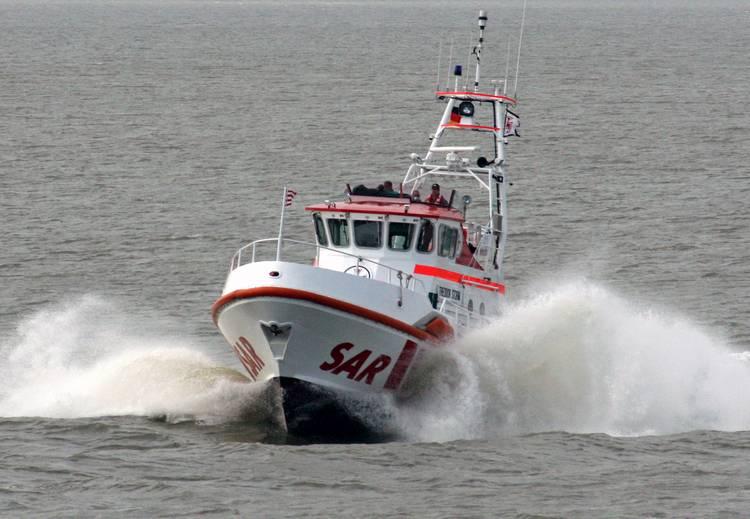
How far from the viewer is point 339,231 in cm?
2683

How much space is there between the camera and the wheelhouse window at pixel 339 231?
26734mm

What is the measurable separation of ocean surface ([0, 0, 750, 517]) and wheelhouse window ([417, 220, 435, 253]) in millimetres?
2036

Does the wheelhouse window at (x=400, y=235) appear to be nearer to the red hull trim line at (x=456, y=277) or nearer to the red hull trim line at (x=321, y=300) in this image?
the red hull trim line at (x=456, y=277)

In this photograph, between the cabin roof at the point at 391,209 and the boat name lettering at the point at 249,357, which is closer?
the boat name lettering at the point at 249,357

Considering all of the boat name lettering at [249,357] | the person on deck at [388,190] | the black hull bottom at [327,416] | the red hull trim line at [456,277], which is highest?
the person on deck at [388,190]

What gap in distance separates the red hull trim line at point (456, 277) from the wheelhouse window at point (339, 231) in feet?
4.74

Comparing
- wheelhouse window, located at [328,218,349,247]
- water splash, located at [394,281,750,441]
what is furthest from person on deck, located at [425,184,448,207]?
water splash, located at [394,281,750,441]

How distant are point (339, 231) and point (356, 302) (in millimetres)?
3601

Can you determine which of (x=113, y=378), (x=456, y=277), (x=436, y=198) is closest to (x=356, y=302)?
(x=456, y=277)

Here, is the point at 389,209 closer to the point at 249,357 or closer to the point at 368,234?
the point at 368,234

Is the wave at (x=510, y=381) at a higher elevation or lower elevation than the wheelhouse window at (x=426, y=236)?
lower

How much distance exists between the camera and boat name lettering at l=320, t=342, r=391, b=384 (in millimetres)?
23609

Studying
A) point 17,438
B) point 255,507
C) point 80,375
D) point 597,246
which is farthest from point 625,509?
point 597,246

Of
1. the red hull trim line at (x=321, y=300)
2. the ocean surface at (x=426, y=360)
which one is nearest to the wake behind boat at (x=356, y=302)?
the red hull trim line at (x=321, y=300)
